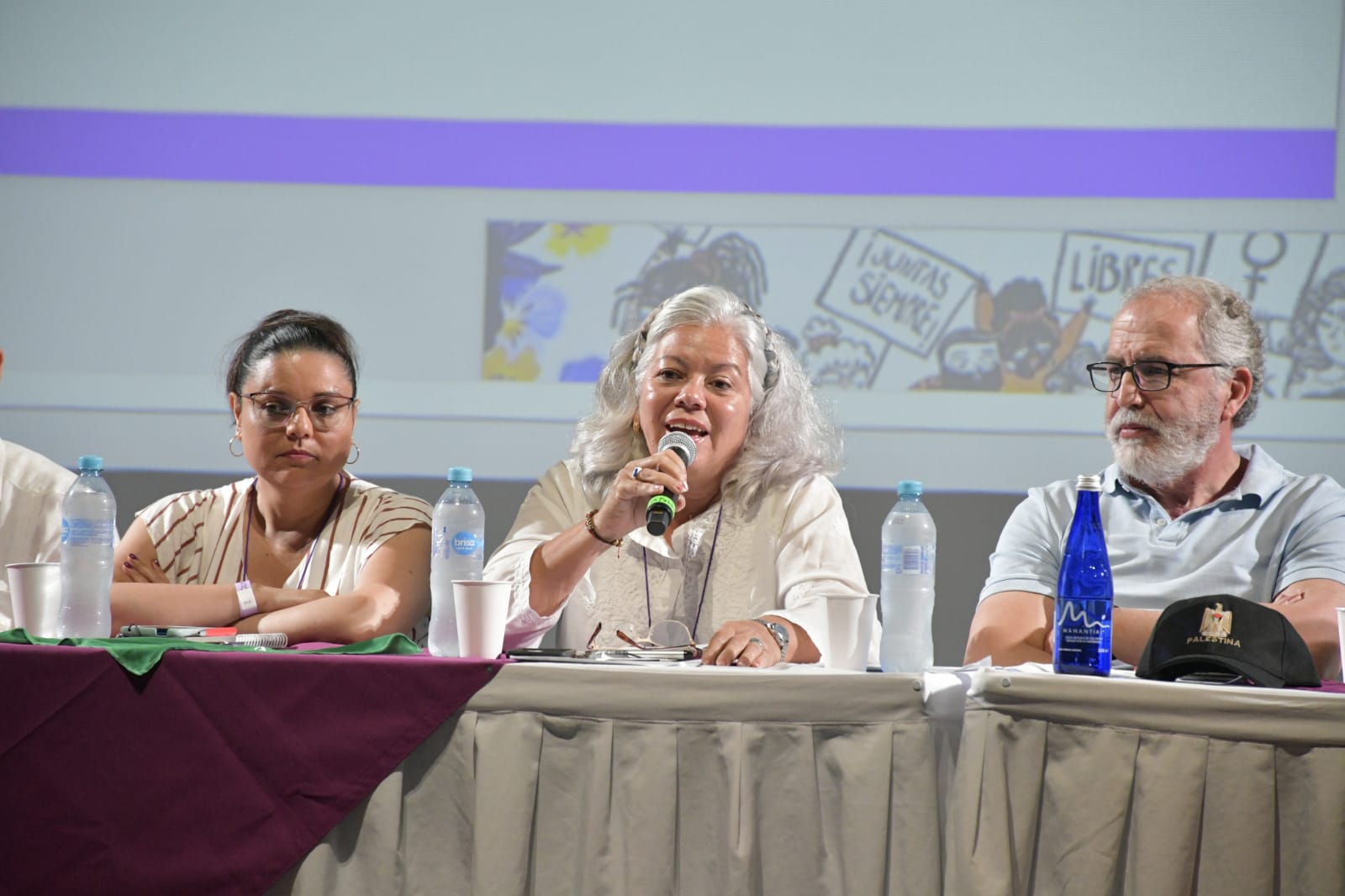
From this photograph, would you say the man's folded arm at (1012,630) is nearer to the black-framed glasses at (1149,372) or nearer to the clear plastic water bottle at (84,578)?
the black-framed glasses at (1149,372)

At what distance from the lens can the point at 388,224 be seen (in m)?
3.33

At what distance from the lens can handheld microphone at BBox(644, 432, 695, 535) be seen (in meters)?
1.75

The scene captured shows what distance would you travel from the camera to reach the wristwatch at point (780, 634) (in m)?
1.82

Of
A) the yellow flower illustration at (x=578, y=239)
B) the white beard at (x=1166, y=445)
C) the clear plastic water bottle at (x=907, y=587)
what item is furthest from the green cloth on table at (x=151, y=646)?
the yellow flower illustration at (x=578, y=239)

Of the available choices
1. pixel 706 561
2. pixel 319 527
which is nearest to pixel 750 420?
pixel 706 561

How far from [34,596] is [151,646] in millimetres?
276

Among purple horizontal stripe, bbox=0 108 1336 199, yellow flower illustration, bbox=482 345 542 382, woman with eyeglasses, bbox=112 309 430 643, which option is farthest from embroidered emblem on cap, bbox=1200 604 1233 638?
yellow flower illustration, bbox=482 345 542 382

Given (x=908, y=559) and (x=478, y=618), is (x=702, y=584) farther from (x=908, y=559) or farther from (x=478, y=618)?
(x=478, y=618)

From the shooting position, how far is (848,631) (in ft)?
5.45

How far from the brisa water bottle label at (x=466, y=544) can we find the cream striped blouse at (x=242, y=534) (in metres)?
0.47

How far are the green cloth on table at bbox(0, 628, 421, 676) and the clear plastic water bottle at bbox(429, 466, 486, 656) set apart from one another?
0.07 meters

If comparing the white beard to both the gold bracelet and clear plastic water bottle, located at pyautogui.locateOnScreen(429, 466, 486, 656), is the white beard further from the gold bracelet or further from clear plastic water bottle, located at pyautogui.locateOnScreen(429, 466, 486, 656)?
clear plastic water bottle, located at pyautogui.locateOnScreen(429, 466, 486, 656)

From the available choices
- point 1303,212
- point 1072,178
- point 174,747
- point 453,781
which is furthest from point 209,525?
point 1303,212

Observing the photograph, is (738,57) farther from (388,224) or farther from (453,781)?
(453,781)
